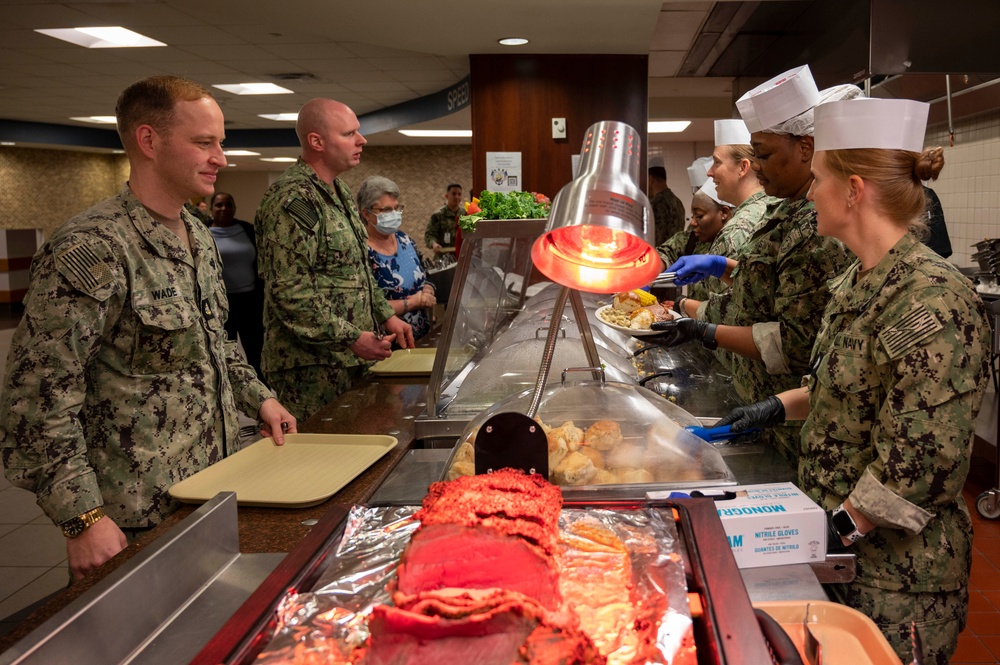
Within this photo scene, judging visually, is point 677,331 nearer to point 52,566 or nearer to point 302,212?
point 302,212

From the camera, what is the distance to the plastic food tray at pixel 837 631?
1152 mm

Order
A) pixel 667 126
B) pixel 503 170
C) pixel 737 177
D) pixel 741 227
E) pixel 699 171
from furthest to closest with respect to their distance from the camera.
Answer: pixel 667 126 → pixel 503 170 → pixel 699 171 → pixel 737 177 → pixel 741 227

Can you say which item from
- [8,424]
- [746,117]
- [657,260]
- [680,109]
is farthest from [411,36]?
[680,109]

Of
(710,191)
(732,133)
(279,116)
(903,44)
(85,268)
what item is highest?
(279,116)

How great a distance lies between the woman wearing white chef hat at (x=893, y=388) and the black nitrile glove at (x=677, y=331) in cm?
77

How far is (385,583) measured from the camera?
3.37 ft

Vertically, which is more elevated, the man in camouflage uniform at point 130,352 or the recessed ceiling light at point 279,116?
the recessed ceiling light at point 279,116

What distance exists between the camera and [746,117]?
250 centimetres

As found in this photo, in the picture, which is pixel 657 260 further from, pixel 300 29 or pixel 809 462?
pixel 300 29

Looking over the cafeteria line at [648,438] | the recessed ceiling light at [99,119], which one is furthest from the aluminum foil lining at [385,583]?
the recessed ceiling light at [99,119]

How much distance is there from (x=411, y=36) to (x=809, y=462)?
16.6ft

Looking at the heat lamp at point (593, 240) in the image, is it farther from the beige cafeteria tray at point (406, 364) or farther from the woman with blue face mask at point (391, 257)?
the woman with blue face mask at point (391, 257)

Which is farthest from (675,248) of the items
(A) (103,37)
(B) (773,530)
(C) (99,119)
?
(C) (99,119)

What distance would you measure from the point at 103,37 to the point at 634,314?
6.22m
